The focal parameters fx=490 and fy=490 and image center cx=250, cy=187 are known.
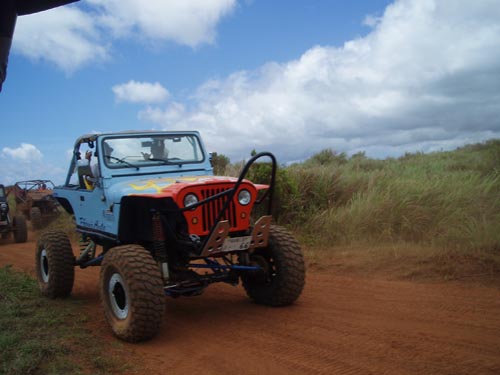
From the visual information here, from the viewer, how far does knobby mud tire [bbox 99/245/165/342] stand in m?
4.34

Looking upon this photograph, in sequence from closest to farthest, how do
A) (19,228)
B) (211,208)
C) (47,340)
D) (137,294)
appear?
(137,294) → (47,340) → (211,208) → (19,228)

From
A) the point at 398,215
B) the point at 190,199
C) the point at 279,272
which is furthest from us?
the point at 398,215

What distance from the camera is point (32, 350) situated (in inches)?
161

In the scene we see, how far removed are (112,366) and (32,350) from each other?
0.77 metres

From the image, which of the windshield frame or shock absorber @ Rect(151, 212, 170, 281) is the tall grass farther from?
shock absorber @ Rect(151, 212, 170, 281)

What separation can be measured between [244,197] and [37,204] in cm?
1394

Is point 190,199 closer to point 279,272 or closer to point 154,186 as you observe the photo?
point 154,186

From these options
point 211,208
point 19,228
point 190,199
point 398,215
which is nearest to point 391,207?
point 398,215

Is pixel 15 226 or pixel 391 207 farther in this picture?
pixel 15 226

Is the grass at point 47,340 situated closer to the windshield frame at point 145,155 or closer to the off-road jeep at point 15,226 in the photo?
the windshield frame at point 145,155

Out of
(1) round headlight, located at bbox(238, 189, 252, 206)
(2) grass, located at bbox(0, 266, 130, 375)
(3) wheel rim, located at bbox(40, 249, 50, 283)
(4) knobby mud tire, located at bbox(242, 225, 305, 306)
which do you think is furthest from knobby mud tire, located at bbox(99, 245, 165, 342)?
(3) wheel rim, located at bbox(40, 249, 50, 283)

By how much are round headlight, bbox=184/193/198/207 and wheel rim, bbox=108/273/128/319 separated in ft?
3.16

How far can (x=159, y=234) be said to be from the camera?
4.81 metres

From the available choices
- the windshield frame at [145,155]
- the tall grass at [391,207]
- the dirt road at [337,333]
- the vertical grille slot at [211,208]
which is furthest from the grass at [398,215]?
the vertical grille slot at [211,208]
